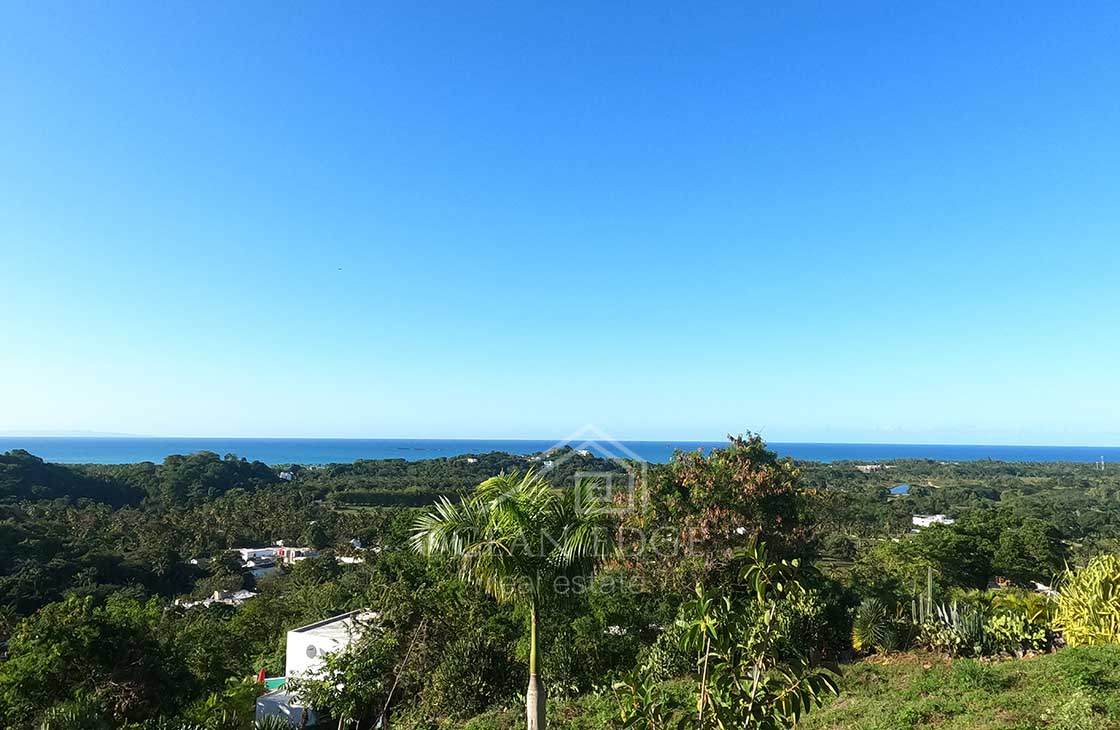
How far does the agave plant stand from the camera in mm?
8797

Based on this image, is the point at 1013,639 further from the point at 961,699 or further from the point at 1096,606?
the point at 961,699

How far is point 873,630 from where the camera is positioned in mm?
8922

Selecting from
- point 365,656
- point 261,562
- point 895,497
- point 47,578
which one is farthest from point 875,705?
point 895,497

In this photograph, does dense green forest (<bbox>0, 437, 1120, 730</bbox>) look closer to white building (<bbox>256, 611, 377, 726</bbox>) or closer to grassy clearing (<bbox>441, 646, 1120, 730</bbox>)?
grassy clearing (<bbox>441, 646, 1120, 730</bbox>)

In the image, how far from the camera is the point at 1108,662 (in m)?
6.30

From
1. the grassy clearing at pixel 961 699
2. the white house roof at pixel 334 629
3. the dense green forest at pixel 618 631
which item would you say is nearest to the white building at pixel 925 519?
the dense green forest at pixel 618 631

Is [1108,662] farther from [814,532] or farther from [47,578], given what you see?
[47,578]

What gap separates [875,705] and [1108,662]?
2.47 metres

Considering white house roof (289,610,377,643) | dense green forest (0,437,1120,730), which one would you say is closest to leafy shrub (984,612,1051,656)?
dense green forest (0,437,1120,730)

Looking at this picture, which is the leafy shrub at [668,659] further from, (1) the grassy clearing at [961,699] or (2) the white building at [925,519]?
(2) the white building at [925,519]

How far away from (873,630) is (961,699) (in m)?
2.80

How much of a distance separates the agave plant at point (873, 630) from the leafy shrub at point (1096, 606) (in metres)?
2.10

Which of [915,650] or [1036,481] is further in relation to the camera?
[1036,481]

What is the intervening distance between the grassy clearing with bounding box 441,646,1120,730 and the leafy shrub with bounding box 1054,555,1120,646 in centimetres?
60
